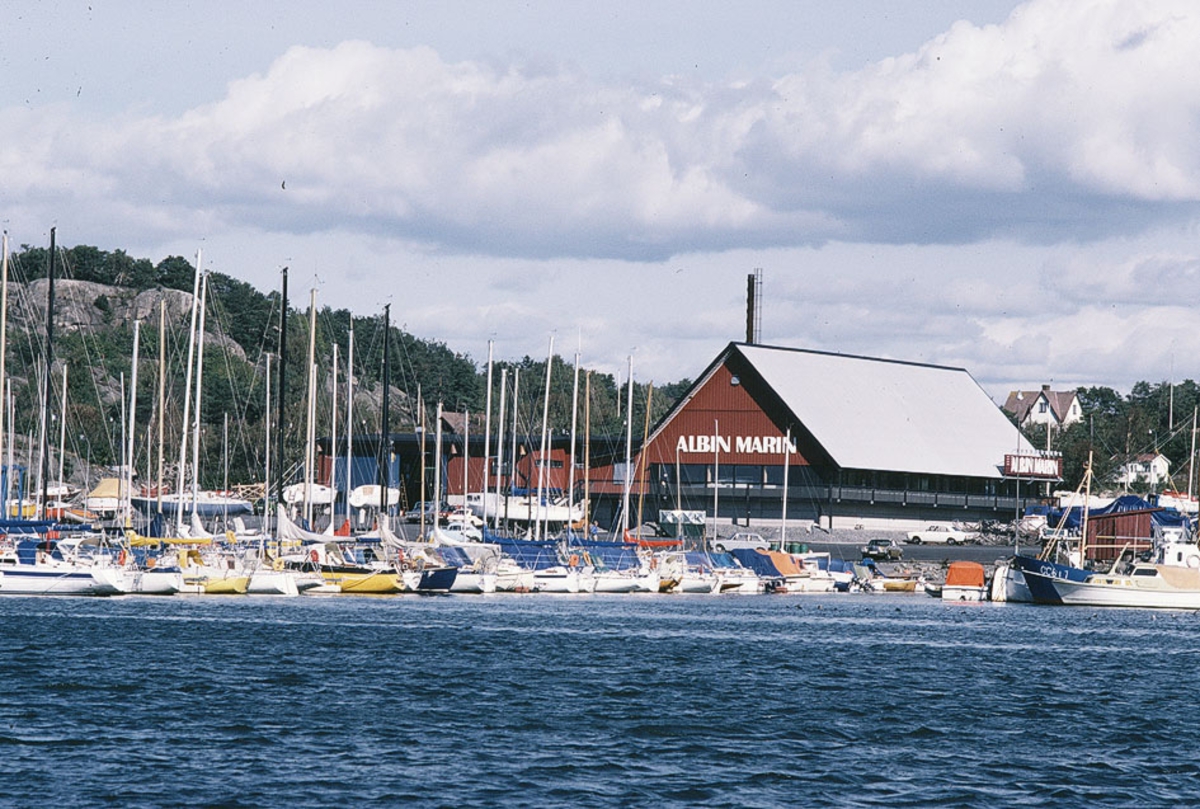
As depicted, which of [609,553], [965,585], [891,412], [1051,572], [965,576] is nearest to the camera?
[1051,572]

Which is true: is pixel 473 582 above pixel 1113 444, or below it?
below

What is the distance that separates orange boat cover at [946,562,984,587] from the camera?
91375mm

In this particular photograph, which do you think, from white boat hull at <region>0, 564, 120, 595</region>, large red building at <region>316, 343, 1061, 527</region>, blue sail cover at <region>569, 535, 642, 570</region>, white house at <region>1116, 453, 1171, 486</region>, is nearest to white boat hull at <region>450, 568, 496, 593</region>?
blue sail cover at <region>569, 535, 642, 570</region>

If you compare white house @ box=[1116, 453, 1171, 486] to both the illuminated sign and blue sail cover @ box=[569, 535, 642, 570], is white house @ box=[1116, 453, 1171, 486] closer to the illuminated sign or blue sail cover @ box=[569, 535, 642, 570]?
the illuminated sign

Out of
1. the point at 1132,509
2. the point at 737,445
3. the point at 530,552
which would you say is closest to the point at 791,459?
the point at 737,445

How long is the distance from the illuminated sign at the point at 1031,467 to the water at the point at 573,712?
63.8 metres

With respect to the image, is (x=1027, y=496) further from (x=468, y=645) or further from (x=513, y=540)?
(x=468, y=645)

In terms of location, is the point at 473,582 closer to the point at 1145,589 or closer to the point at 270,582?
the point at 270,582

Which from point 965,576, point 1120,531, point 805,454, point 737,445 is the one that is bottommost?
point 965,576

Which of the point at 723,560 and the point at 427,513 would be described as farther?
the point at 427,513

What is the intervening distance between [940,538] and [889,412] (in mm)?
11887

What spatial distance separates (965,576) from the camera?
3607 inches

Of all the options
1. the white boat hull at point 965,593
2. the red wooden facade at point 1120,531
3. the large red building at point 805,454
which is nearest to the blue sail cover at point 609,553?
the white boat hull at point 965,593

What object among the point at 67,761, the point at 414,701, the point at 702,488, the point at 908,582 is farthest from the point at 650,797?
the point at 702,488
